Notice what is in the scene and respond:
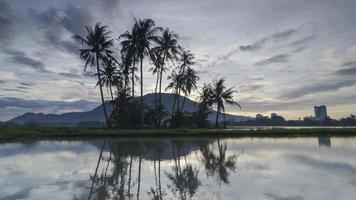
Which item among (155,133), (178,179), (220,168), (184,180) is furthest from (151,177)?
(155,133)

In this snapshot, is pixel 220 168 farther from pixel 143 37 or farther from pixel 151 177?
pixel 143 37

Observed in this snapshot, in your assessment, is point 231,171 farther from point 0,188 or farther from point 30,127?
point 30,127

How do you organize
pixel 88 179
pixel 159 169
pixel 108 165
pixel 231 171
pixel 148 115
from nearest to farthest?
pixel 88 179, pixel 231 171, pixel 159 169, pixel 108 165, pixel 148 115

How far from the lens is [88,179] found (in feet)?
27.7

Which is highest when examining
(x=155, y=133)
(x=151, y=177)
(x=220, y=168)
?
(x=155, y=133)

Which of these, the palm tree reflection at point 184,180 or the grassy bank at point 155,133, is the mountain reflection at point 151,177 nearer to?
the palm tree reflection at point 184,180

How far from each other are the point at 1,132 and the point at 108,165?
2098 cm

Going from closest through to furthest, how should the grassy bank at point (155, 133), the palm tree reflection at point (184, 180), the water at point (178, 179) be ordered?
the water at point (178, 179) < the palm tree reflection at point (184, 180) < the grassy bank at point (155, 133)

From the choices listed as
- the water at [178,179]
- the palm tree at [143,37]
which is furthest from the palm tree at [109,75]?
the water at [178,179]

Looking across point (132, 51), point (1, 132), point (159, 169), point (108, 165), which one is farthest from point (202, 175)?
point (132, 51)

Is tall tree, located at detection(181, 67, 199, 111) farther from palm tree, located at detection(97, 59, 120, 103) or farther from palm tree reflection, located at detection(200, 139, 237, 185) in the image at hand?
palm tree reflection, located at detection(200, 139, 237, 185)

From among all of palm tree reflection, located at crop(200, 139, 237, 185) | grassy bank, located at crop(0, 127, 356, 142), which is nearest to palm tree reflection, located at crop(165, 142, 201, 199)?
palm tree reflection, located at crop(200, 139, 237, 185)

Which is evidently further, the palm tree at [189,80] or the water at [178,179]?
the palm tree at [189,80]

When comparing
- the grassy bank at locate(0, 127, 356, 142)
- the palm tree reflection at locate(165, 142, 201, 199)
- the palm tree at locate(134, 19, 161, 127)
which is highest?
the palm tree at locate(134, 19, 161, 127)
